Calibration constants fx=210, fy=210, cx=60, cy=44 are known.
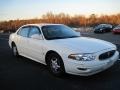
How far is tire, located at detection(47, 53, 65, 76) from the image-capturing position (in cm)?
559

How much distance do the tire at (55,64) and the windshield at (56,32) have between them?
29.4 inches

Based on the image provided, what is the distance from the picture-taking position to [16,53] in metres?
8.64

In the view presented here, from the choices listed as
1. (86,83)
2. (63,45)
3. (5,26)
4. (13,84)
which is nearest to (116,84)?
(86,83)

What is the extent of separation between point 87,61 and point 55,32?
2038 millimetres

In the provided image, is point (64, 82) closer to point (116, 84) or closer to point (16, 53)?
point (116, 84)

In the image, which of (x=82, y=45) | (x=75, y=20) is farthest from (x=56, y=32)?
(x=75, y=20)

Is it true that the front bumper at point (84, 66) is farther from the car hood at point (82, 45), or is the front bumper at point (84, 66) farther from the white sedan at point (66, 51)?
the car hood at point (82, 45)

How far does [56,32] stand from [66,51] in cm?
154

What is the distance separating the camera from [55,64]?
5805mm

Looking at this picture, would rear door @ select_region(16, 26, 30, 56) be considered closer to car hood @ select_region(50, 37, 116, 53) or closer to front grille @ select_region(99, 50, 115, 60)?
car hood @ select_region(50, 37, 116, 53)

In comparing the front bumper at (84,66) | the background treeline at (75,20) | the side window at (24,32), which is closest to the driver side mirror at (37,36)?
the side window at (24,32)

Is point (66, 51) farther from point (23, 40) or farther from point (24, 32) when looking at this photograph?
point (24, 32)

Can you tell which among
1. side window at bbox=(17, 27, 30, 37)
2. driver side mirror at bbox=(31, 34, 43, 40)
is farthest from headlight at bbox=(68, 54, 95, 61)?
side window at bbox=(17, 27, 30, 37)

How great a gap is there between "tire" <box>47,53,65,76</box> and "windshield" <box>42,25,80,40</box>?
75cm
